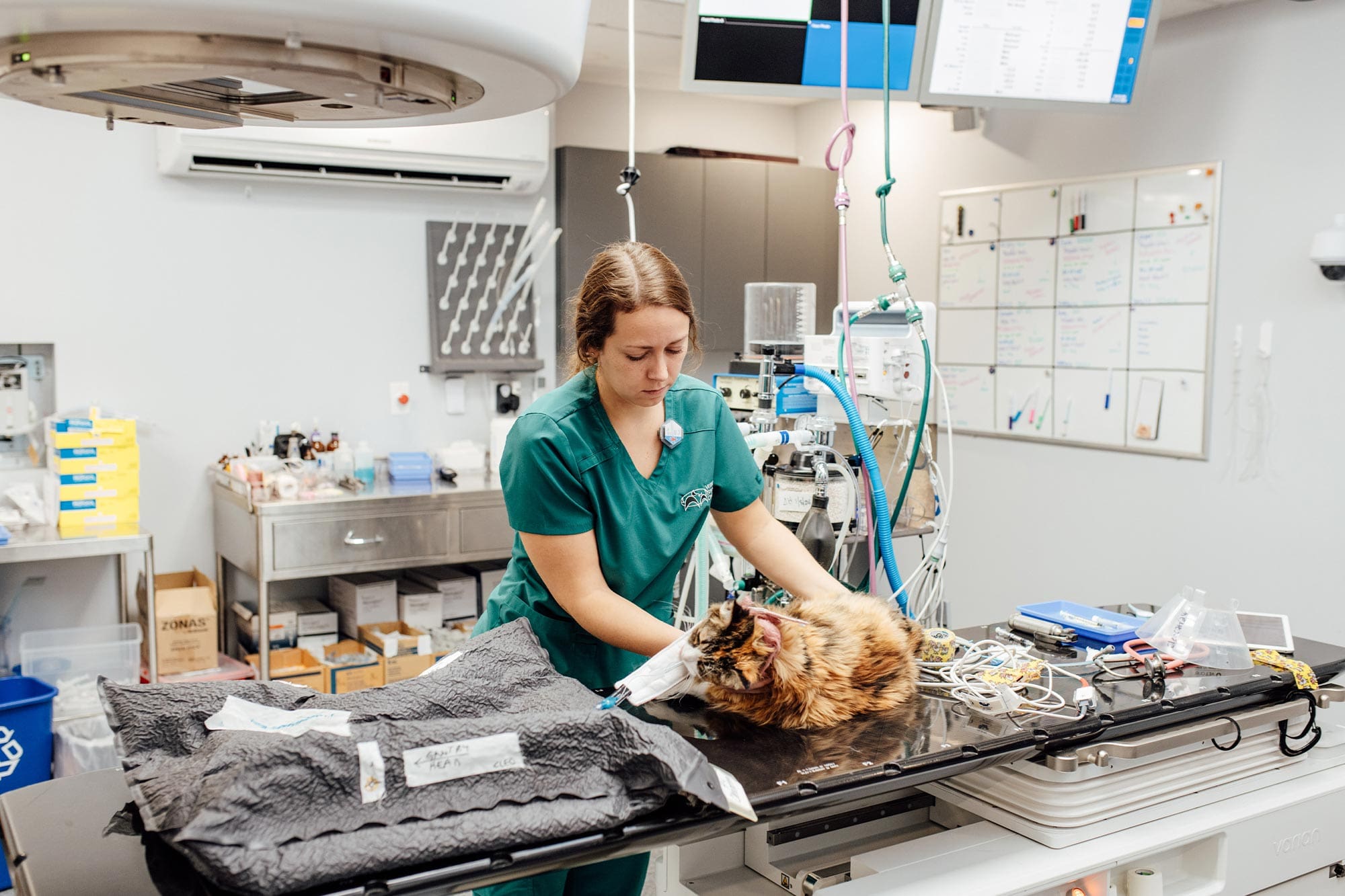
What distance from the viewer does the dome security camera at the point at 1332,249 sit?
9.76ft

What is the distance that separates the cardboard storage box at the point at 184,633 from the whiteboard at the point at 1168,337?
3182 mm

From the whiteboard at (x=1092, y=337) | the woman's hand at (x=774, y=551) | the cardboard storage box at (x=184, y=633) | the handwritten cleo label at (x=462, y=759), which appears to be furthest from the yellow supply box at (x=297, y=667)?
the whiteboard at (x=1092, y=337)

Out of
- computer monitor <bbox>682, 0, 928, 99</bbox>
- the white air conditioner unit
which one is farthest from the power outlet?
computer monitor <bbox>682, 0, 928, 99</bbox>

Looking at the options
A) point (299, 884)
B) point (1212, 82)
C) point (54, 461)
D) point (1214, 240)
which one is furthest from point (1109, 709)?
point (54, 461)

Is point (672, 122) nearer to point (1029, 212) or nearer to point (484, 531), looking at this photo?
point (1029, 212)

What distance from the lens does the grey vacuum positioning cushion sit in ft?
3.12

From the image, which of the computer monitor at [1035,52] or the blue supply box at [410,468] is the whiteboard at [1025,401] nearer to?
the computer monitor at [1035,52]

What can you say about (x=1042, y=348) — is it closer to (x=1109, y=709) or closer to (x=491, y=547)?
(x=491, y=547)

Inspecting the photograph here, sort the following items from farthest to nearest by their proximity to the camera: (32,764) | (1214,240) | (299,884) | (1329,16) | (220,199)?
(220,199)
(1214,240)
(1329,16)
(32,764)
(299,884)

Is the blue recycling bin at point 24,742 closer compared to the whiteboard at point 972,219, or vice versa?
the blue recycling bin at point 24,742

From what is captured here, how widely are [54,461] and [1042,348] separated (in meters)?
3.31

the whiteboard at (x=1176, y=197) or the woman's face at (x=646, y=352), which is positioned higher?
the whiteboard at (x=1176, y=197)

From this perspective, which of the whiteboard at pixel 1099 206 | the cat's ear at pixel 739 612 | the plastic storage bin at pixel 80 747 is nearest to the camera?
the cat's ear at pixel 739 612

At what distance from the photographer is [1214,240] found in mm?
3383
